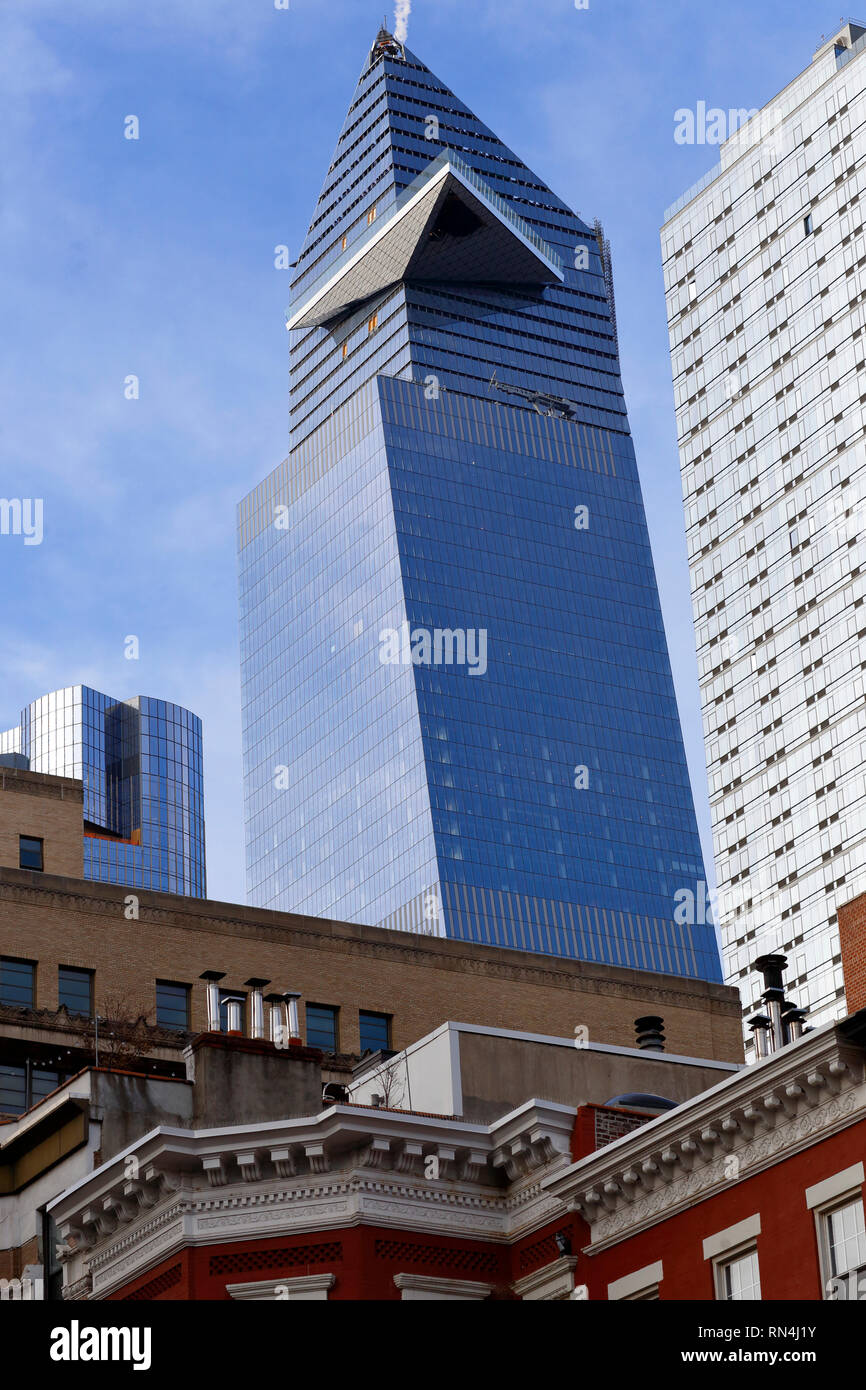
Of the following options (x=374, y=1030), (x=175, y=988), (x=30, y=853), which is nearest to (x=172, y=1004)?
(x=175, y=988)

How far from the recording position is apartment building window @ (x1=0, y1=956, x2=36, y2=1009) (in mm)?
79631

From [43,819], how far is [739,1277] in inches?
2320

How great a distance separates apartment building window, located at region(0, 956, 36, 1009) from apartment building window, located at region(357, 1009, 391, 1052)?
37.6ft

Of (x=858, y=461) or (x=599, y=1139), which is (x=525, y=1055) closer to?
(x=599, y=1139)

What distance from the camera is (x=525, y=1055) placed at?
44.9 meters

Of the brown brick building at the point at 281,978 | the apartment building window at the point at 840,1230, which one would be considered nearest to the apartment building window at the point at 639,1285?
the apartment building window at the point at 840,1230

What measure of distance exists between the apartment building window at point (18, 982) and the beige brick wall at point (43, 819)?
793 cm

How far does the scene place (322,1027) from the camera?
268ft

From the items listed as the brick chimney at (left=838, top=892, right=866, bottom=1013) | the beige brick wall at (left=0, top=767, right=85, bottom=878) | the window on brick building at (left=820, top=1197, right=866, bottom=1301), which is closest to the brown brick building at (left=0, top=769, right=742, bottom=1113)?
the beige brick wall at (left=0, top=767, right=85, bottom=878)

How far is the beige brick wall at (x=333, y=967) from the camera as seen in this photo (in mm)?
81500

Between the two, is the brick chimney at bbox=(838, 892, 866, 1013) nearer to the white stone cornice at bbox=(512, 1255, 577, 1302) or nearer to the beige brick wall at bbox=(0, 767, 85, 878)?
the white stone cornice at bbox=(512, 1255, 577, 1302)

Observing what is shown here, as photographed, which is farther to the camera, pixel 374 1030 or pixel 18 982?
pixel 374 1030

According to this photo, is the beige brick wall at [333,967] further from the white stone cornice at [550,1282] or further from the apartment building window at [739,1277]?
the apartment building window at [739,1277]

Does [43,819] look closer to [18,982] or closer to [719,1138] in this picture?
[18,982]
